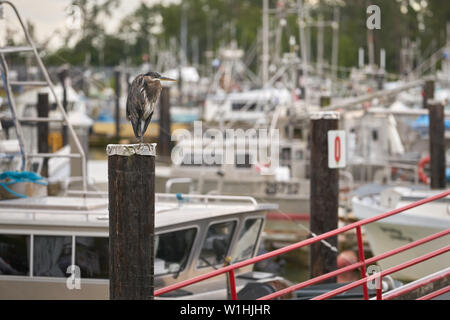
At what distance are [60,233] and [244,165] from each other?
9.94 metres

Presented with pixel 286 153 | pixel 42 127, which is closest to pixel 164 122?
pixel 286 153

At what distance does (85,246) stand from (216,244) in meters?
1.76

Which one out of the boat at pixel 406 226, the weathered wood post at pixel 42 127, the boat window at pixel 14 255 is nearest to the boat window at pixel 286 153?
the weathered wood post at pixel 42 127

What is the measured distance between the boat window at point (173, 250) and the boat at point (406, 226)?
3.71 m

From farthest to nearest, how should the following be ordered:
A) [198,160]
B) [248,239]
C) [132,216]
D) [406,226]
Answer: [198,160]
[406,226]
[248,239]
[132,216]

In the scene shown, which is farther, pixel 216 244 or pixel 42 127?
pixel 42 127

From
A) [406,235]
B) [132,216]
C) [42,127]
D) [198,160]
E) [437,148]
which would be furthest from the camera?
[198,160]

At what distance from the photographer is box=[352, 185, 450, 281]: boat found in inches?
456

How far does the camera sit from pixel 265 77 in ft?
75.3

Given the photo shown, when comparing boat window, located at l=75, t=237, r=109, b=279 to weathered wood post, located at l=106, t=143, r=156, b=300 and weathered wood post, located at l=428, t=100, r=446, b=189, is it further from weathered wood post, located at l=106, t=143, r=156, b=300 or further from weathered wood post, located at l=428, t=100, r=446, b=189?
weathered wood post, located at l=428, t=100, r=446, b=189

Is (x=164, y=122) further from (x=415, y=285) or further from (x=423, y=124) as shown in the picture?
(x=415, y=285)

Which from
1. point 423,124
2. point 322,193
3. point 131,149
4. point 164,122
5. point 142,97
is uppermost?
point 142,97

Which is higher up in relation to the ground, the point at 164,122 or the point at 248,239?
the point at 164,122

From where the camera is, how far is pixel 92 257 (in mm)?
8812
